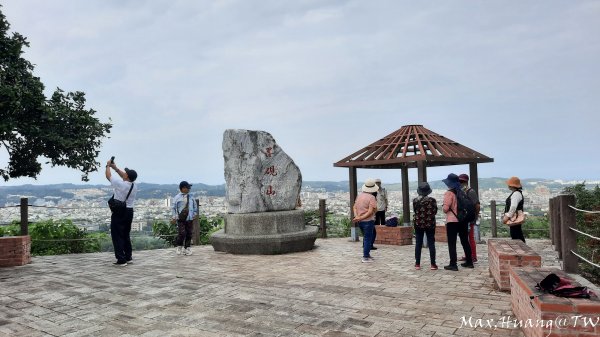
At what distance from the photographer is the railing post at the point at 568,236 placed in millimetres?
5035

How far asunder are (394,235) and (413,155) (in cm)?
208

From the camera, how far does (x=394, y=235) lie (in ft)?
32.8

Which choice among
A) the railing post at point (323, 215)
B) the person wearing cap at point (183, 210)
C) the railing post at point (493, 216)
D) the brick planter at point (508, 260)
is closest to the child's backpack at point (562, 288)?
the brick planter at point (508, 260)

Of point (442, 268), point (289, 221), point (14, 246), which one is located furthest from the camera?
point (289, 221)

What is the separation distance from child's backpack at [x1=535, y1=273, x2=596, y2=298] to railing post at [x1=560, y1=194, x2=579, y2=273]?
85.8 inches

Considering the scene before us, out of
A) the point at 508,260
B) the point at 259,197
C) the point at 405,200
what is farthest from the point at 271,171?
the point at 508,260

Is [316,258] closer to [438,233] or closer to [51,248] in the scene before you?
[438,233]

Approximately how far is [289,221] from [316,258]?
1.32 meters

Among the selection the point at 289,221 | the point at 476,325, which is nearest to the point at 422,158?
the point at 289,221

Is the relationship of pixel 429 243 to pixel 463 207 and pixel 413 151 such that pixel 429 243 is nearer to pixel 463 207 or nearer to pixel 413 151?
pixel 463 207

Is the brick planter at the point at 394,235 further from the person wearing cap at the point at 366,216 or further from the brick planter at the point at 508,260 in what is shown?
the brick planter at the point at 508,260

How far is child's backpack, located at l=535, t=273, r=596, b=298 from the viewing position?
3037 mm

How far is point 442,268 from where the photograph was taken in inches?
271

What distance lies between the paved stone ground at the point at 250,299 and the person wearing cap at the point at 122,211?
0.38m
